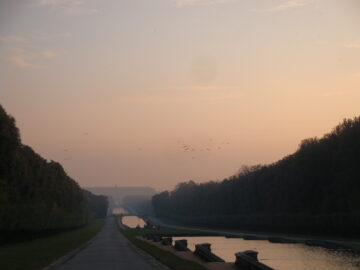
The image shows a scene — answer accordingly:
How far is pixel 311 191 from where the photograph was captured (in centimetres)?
8862

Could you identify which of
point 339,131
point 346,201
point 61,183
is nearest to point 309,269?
point 346,201

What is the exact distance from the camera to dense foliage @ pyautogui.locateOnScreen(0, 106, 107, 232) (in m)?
52.9

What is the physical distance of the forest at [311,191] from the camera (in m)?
71.4

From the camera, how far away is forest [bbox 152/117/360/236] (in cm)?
7144

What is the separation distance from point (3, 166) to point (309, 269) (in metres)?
32.7

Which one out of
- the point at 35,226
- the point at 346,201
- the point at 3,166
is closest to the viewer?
the point at 3,166

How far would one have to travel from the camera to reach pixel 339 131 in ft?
273

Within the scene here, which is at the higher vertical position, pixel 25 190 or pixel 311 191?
pixel 311 191

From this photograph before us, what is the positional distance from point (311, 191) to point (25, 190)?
43.8m

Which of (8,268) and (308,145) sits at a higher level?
(308,145)

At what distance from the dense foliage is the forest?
111 feet

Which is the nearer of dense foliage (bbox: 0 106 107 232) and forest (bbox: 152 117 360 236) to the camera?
dense foliage (bbox: 0 106 107 232)

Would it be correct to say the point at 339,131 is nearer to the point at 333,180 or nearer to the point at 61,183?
the point at 333,180

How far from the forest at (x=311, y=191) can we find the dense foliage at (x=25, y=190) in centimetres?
3394
